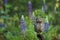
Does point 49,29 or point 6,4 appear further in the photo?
point 6,4

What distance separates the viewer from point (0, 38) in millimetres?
3141

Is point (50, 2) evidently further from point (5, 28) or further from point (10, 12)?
point (5, 28)

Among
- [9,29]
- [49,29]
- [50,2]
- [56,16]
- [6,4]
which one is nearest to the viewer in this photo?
[49,29]

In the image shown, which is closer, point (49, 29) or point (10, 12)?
point (49, 29)

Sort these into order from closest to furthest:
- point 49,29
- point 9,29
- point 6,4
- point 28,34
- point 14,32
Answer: point 28,34
point 49,29
point 14,32
point 9,29
point 6,4

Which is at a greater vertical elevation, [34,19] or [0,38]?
[34,19]

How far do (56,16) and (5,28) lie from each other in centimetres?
97

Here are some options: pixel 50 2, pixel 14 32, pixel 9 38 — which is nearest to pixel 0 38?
pixel 14 32

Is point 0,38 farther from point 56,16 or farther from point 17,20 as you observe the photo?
point 56,16

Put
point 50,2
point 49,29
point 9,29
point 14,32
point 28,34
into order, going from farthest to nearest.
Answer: point 50,2, point 9,29, point 14,32, point 49,29, point 28,34

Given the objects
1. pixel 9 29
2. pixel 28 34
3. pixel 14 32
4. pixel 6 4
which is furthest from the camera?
pixel 6 4

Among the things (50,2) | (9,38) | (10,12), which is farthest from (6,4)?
(9,38)

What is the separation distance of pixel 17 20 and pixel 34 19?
0.65 metres

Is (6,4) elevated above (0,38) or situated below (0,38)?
above
